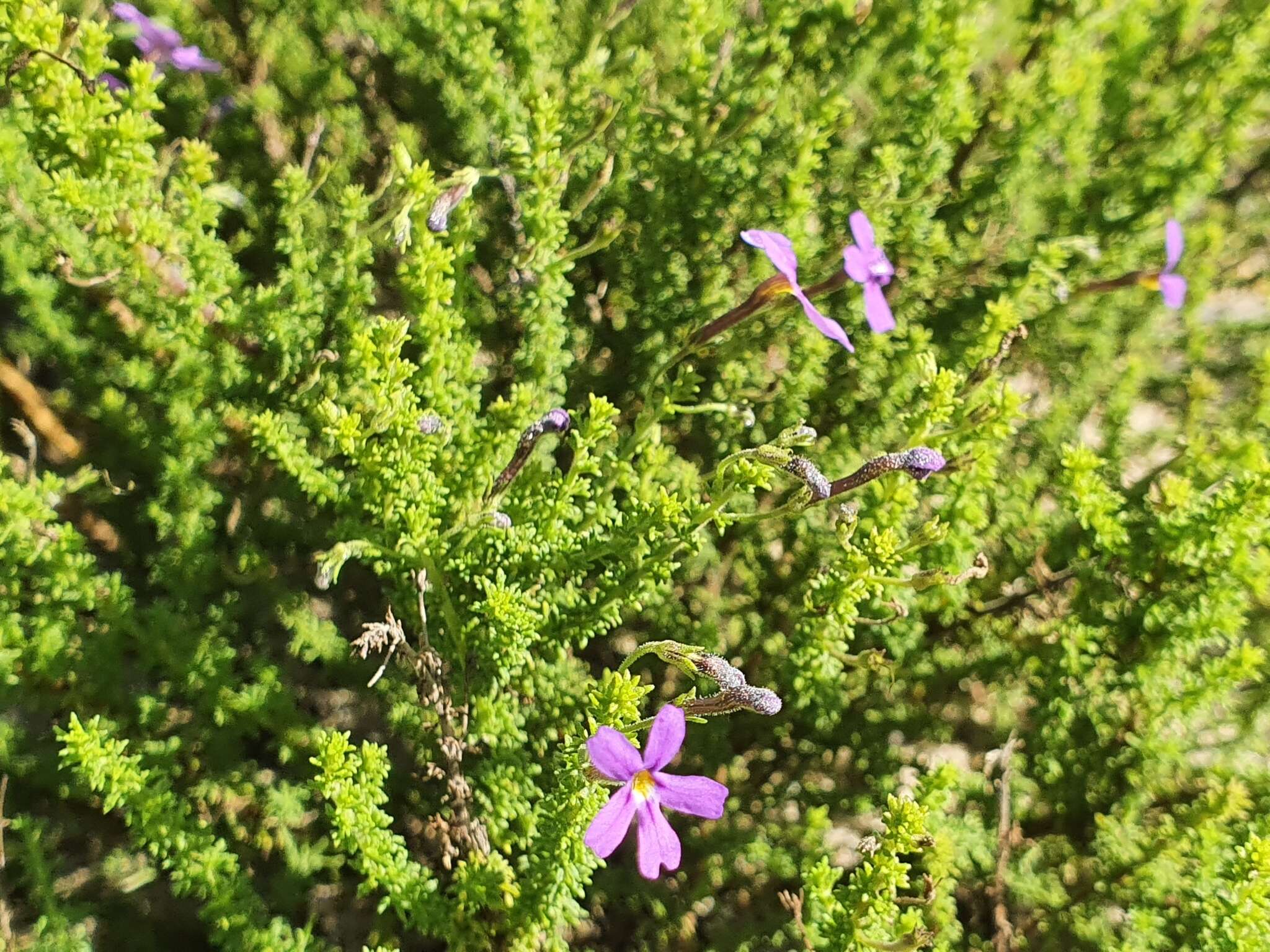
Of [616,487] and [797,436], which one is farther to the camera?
[616,487]

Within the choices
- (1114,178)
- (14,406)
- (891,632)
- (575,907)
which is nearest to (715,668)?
(575,907)

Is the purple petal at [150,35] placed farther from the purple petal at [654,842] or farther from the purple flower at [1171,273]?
the purple flower at [1171,273]

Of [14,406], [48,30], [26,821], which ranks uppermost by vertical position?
[48,30]

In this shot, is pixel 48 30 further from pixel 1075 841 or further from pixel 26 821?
pixel 1075 841

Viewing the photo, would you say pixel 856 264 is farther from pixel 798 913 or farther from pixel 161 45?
pixel 161 45

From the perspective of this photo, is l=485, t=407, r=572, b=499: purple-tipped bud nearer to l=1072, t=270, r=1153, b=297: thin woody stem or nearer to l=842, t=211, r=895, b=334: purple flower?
l=842, t=211, r=895, b=334: purple flower

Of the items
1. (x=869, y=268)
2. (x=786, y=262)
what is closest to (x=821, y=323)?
(x=786, y=262)

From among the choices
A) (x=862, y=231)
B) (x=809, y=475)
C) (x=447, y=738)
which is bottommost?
(x=447, y=738)
